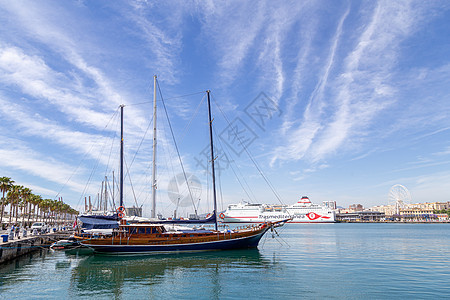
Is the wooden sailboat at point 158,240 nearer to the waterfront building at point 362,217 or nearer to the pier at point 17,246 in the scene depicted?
the pier at point 17,246

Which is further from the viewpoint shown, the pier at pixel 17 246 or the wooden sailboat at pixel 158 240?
the wooden sailboat at pixel 158 240

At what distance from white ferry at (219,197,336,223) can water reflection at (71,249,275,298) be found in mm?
117218

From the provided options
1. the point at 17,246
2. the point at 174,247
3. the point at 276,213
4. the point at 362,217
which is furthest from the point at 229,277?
the point at 362,217

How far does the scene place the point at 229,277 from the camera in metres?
19.8

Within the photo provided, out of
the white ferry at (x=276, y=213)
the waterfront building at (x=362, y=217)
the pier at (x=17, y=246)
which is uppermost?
the pier at (x=17, y=246)

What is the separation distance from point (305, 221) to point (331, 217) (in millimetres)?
15051

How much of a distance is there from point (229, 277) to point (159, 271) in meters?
6.17

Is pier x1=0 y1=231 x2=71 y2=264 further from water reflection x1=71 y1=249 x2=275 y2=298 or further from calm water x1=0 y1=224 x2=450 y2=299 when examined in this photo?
water reflection x1=71 y1=249 x2=275 y2=298

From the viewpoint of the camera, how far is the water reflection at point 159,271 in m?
17.5

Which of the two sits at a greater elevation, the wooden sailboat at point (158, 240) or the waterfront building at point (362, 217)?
the wooden sailboat at point (158, 240)

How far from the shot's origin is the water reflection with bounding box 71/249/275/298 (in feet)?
57.4

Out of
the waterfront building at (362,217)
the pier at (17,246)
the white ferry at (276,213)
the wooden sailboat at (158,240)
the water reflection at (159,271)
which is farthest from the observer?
the waterfront building at (362,217)

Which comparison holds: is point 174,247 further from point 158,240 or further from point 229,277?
point 229,277

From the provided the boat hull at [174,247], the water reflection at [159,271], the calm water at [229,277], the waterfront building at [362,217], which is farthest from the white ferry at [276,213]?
the calm water at [229,277]
